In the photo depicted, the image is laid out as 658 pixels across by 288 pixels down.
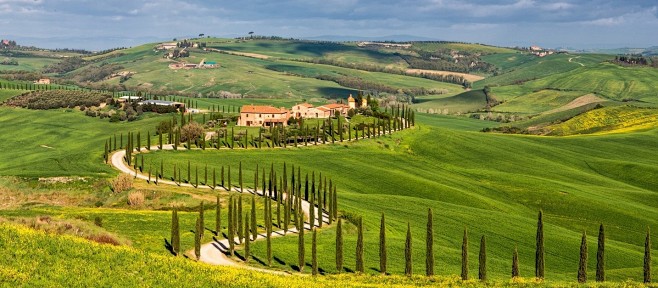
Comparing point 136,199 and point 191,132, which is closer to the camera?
point 136,199

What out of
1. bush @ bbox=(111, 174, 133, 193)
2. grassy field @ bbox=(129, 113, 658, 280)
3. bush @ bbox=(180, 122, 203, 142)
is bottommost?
grassy field @ bbox=(129, 113, 658, 280)

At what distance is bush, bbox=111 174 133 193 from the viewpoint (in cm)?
10693

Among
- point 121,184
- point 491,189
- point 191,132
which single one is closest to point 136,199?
point 121,184

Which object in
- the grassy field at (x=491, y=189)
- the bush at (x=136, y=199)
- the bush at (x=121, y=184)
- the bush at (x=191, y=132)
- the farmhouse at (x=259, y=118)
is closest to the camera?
the grassy field at (x=491, y=189)

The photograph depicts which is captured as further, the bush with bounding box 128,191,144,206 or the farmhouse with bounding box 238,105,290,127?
the farmhouse with bounding box 238,105,290,127

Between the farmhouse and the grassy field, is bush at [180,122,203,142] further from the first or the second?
the farmhouse

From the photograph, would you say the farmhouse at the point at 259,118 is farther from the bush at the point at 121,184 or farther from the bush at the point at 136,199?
the bush at the point at 136,199

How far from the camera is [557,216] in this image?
369 feet

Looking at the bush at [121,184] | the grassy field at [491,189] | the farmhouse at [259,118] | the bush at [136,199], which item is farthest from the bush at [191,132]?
the bush at [136,199]

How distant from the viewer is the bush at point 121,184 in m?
107

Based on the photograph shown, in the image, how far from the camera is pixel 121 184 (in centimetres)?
10769

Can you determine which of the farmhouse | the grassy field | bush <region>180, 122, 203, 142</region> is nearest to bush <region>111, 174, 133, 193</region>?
the grassy field

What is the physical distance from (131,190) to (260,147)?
56.8 metres

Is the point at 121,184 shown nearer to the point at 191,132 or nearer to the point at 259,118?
the point at 191,132
